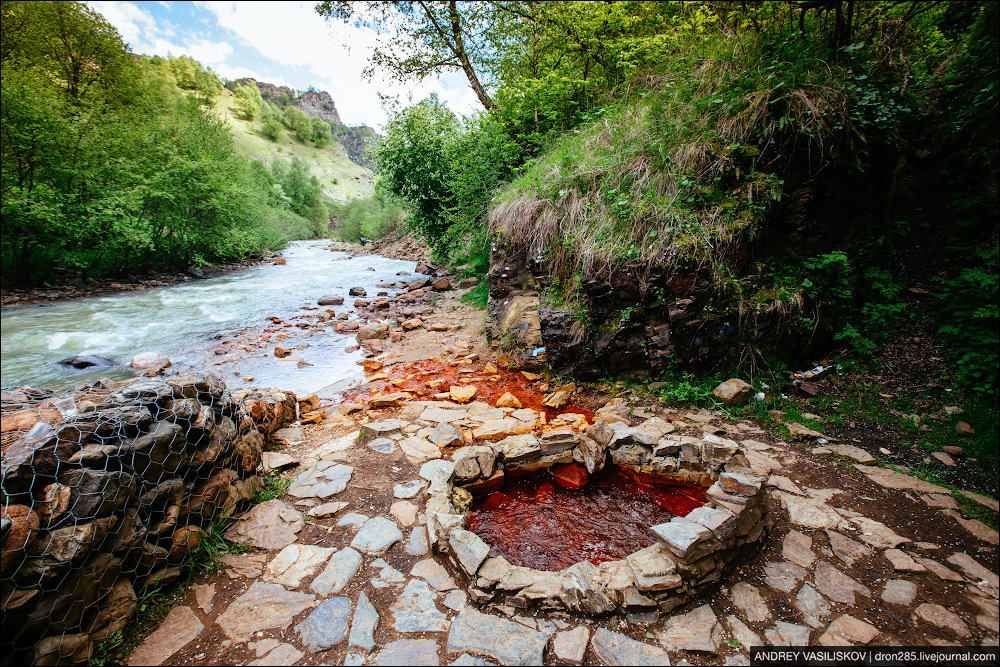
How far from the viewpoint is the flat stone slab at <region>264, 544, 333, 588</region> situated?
232 centimetres

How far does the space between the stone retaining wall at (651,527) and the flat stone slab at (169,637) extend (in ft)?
4.39

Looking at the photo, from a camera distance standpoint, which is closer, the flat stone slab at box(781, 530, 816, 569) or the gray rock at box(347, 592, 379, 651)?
the gray rock at box(347, 592, 379, 651)

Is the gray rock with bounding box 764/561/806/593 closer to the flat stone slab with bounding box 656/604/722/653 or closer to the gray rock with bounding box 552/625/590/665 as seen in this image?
the flat stone slab with bounding box 656/604/722/653

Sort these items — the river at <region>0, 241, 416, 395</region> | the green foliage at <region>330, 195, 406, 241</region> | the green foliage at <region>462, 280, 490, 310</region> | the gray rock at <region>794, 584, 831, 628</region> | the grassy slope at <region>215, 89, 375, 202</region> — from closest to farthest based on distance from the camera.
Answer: the gray rock at <region>794, 584, 831, 628</region> → the river at <region>0, 241, 416, 395</region> → the green foliage at <region>462, 280, 490, 310</region> → the green foliage at <region>330, 195, 406, 241</region> → the grassy slope at <region>215, 89, 375, 202</region>

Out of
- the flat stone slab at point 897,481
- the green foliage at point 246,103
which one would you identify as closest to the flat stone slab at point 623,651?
the flat stone slab at point 897,481

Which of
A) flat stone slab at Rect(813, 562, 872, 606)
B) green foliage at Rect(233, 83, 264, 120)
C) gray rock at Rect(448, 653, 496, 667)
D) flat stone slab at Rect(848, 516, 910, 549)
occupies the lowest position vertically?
gray rock at Rect(448, 653, 496, 667)

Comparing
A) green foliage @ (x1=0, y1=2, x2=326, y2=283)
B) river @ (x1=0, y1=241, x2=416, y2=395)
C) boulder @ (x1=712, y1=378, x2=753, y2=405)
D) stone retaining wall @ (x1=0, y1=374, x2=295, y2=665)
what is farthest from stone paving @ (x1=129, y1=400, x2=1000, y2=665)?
green foliage @ (x1=0, y1=2, x2=326, y2=283)

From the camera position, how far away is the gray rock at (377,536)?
8.36ft

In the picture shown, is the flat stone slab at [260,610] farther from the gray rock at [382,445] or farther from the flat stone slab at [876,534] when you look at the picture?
the flat stone slab at [876,534]

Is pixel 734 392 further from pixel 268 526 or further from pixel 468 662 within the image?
pixel 268 526

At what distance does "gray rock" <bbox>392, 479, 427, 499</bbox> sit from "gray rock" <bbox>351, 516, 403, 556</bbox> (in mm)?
261

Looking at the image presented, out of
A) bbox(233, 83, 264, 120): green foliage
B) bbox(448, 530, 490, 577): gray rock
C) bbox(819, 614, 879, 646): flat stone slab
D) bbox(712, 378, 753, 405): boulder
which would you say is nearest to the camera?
bbox(819, 614, 879, 646): flat stone slab

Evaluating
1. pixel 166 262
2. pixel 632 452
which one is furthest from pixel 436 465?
pixel 166 262

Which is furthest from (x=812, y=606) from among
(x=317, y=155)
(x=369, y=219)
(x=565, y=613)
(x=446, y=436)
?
(x=317, y=155)
